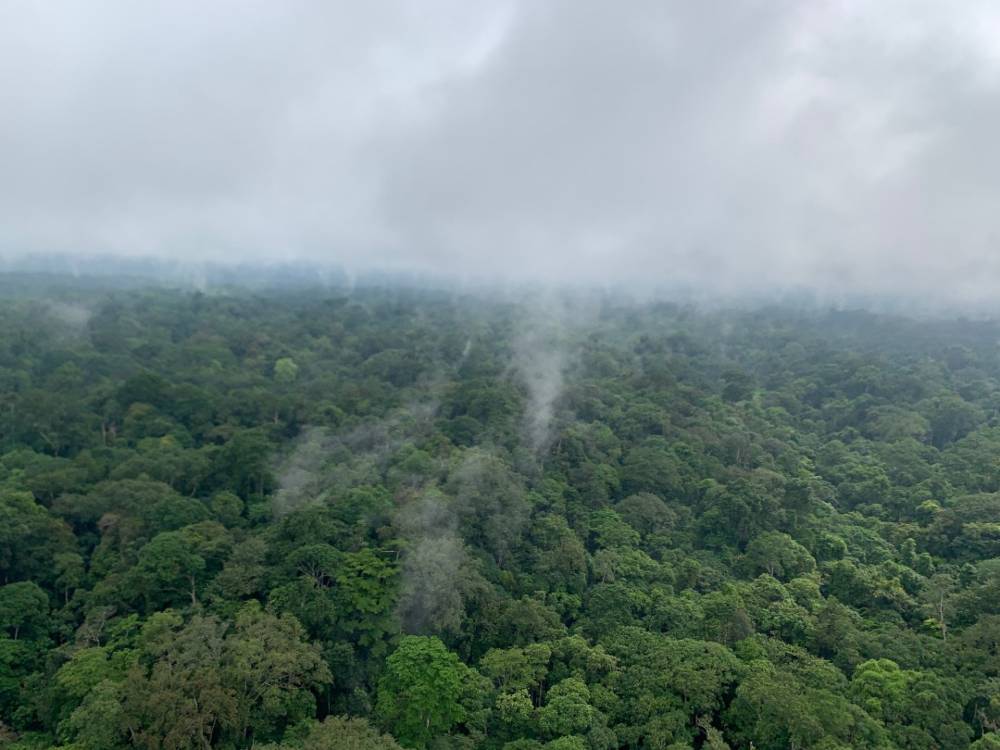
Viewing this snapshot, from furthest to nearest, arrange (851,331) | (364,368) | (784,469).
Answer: (851,331)
(364,368)
(784,469)

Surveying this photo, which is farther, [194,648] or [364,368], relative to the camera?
[364,368]

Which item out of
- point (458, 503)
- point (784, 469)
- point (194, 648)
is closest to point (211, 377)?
point (458, 503)

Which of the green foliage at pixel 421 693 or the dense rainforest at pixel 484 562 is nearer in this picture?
the green foliage at pixel 421 693

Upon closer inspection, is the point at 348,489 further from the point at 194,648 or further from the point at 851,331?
the point at 851,331

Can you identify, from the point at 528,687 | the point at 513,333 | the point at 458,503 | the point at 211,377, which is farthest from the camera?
the point at 513,333

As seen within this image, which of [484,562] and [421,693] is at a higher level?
[484,562]

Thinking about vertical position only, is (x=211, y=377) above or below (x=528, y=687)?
above

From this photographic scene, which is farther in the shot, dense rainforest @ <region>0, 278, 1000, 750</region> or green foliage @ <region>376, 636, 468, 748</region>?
dense rainforest @ <region>0, 278, 1000, 750</region>

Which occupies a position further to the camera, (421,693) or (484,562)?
(484,562)
